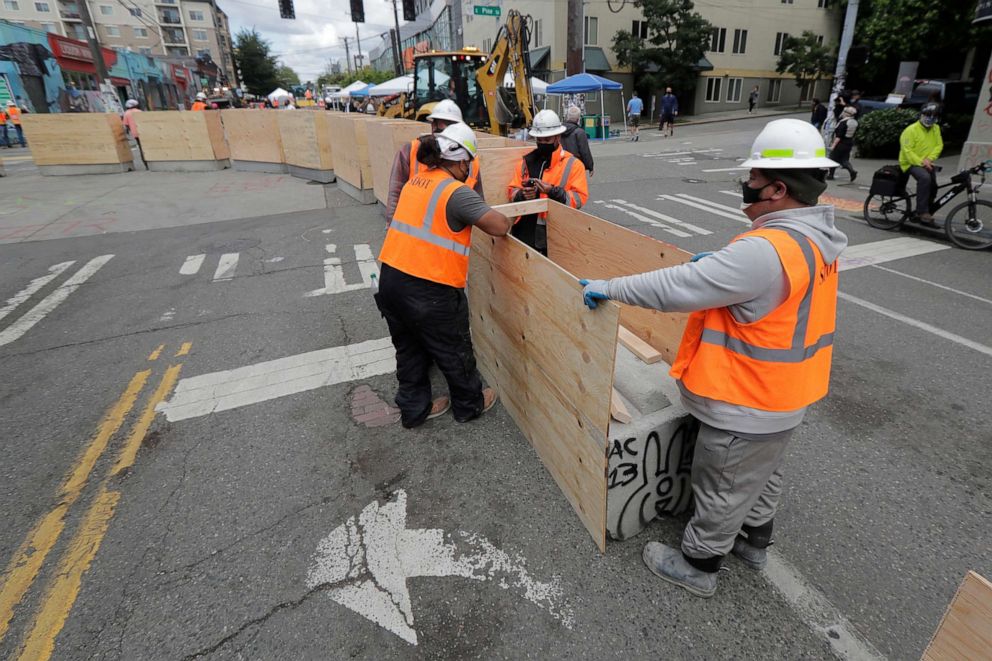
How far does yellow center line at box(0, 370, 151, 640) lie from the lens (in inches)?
100.0

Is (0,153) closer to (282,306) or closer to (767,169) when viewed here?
(282,306)

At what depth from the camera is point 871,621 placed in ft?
7.41

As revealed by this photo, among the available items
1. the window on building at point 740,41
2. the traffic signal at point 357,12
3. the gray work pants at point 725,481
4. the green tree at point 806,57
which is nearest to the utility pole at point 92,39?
the traffic signal at point 357,12

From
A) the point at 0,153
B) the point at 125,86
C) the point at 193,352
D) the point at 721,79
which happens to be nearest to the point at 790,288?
the point at 193,352

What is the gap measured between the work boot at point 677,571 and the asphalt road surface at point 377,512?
6 centimetres

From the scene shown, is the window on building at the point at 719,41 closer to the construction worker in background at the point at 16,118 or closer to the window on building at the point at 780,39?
the window on building at the point at 780,39

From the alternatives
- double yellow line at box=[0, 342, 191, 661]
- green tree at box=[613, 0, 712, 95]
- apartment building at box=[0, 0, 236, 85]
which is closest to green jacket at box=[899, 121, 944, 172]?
double yellow line at box=[0, 342, 191, 661]

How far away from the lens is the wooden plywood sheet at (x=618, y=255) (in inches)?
124

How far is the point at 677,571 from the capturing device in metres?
2.41

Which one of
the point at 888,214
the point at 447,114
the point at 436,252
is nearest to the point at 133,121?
the point at 447,114

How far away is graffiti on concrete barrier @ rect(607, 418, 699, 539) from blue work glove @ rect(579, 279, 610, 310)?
73cm

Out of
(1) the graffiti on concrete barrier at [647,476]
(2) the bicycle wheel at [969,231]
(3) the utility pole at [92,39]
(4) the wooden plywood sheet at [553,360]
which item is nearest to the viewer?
(4) the wooden plywood sheet at [553,360]

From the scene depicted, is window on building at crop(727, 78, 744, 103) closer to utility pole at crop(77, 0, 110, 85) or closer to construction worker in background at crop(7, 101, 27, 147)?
utility pole at crop(77, 0, 110, 85)

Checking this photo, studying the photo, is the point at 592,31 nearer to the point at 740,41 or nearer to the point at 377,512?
the point at 740,41
